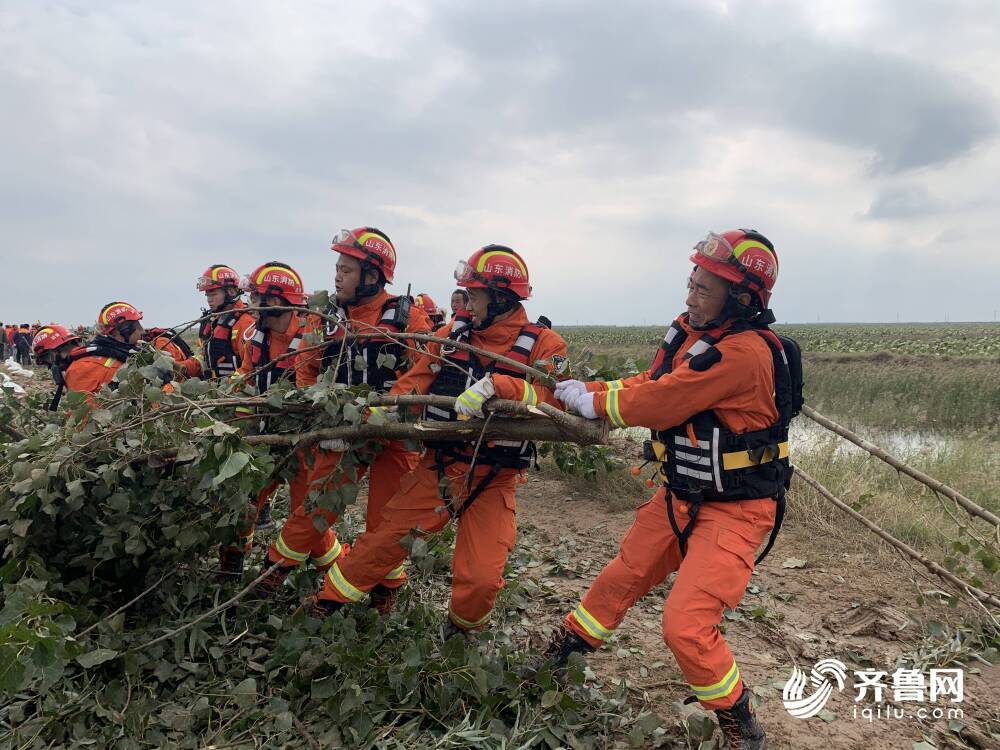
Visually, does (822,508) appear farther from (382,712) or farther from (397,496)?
(382,712)

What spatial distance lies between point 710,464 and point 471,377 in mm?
A: 1501

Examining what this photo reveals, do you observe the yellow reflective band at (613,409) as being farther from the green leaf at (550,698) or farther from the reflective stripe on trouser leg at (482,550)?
the green leaf at (550,698)

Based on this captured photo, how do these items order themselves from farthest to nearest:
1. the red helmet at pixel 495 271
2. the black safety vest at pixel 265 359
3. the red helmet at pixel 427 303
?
the red helmet at pixel 427 303
the black safety vest at pixel 265 359
the red helmet at pixel 495 271

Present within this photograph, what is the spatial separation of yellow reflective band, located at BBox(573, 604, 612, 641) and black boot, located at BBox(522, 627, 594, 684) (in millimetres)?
77

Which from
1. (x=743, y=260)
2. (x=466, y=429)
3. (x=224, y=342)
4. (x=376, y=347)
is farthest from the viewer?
(x=224, y=342)

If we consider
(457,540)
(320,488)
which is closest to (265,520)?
(320,488)

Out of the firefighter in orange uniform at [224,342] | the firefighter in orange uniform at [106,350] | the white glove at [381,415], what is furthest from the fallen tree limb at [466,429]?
the firefighter in orange uniform at [224,342]

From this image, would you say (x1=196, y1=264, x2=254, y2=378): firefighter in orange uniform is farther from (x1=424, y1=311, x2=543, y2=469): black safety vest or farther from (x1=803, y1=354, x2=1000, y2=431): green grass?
(x1=803, y1=354, x2=1000, y2=431): green grass

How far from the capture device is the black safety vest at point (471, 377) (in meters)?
3.70

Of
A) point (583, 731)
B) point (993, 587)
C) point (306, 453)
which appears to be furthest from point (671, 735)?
point (993, 587)

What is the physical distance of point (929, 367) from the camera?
2194 centimetres

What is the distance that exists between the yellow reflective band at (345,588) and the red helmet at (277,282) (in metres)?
2.45

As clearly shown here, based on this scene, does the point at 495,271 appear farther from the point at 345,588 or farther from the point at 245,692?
the point at 245,692

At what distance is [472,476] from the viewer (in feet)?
12.2
